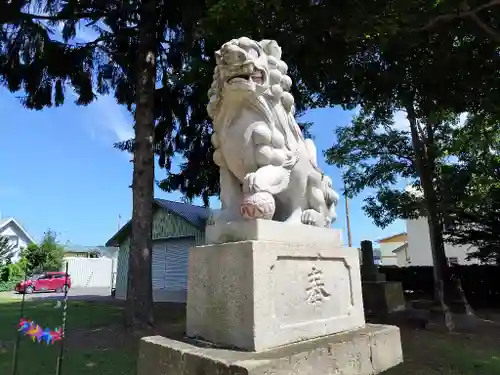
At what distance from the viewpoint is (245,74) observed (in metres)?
2.21

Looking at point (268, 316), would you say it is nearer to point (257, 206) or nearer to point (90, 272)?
point (257, 206)

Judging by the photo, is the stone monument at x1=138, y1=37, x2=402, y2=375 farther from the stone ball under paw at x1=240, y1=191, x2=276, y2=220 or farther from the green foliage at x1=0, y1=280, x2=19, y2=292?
the green foliage at x1=0, y1=280, x2=19, y2=292

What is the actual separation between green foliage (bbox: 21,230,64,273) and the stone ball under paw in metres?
25.0

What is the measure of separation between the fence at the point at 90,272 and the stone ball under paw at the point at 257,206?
25308mm

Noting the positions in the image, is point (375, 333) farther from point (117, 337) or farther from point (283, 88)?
point (117, 337)

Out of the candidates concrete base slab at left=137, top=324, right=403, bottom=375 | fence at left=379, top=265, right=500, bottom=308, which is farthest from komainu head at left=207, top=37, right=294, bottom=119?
fence at left=379, top=265, right=500, bottom=308

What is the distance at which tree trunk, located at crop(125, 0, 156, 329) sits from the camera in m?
6.66

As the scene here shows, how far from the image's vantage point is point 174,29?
8000mm

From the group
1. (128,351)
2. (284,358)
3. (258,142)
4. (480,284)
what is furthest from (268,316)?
(480,284)

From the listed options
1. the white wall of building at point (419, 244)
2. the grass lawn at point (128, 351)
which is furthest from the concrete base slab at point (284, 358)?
the white wall of building at point (419, 244)

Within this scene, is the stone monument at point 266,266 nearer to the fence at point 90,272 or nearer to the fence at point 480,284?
the fence at point 480,284

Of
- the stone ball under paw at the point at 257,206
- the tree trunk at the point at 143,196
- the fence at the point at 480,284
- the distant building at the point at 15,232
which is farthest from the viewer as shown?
the distant building at the point at 15,232

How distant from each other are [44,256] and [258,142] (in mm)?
26376

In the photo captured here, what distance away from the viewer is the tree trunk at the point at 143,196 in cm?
666
